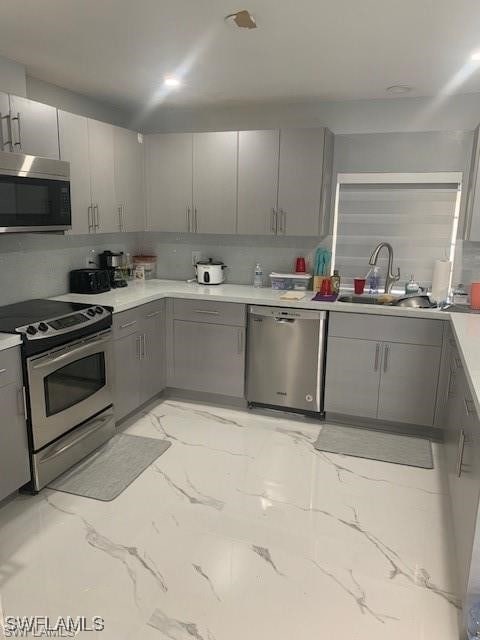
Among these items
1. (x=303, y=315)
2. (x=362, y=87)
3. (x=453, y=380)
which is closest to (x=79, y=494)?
(x=303, y=315)

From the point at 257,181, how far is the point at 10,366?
7.64ft

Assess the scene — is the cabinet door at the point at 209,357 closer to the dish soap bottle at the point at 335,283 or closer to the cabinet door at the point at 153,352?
the cabinet door at the point at 153,352

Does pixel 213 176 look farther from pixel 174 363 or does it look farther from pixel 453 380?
pixel 453 380

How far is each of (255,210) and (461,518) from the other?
8.61 ft

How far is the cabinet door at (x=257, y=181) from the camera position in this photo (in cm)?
372

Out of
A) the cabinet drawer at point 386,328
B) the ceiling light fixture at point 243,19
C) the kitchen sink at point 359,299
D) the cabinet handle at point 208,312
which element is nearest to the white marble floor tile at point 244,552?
the cabinet drawer at point 386,328

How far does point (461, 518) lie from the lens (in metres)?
2.06

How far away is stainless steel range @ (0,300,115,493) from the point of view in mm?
2531

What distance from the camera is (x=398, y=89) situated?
336 cm

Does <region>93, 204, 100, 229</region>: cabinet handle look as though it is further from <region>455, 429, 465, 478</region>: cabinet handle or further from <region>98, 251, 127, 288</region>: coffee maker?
<region>455, 429, 465, 478</region>: cabinet handle

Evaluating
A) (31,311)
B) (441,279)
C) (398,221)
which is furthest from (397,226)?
(31,311)

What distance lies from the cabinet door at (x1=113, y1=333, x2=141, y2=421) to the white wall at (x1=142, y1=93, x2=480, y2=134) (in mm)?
2053

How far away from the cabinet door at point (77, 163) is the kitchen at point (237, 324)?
0.02 meters

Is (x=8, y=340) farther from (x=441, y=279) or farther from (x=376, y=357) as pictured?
(x=441, y=279)
